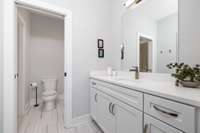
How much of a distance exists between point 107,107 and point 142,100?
64 centimetres

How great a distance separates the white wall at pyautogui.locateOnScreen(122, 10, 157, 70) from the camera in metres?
1.48

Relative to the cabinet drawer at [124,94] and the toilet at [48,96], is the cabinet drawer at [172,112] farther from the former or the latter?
the toilet at [48,96]

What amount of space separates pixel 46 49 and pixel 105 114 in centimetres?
262

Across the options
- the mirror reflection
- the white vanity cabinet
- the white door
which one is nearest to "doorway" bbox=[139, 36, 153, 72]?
the mirror reflection

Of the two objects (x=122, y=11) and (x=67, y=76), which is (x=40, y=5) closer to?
(x=67, y=76)

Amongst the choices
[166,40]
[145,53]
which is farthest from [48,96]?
[166,40]

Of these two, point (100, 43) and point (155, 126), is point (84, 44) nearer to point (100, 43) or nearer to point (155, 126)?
point (100, 43)

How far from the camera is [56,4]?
66.7 inches

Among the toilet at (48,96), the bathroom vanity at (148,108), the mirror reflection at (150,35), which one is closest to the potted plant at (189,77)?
the bathroom vanity at (148,108)

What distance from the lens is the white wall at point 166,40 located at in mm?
1191

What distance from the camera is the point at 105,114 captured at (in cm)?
143

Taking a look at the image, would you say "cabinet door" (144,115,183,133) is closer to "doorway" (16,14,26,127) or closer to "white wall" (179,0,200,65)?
"white wall" (179,0,200,65)

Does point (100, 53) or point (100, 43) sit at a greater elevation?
point (100, 43)

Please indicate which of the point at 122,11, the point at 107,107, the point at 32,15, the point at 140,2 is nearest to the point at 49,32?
the point at 32,15
